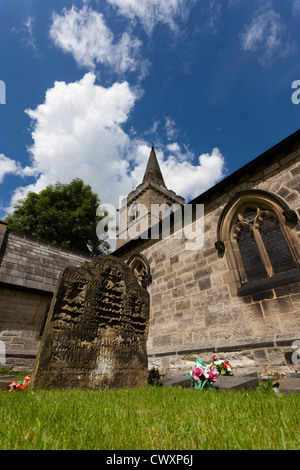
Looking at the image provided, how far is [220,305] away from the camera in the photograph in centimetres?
574

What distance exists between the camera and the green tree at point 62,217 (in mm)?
19469

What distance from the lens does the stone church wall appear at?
4.64m

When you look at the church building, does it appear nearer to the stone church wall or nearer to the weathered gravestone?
the stone church wall

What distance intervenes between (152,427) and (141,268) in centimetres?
789

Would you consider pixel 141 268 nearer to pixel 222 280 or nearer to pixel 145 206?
pixel 222 280

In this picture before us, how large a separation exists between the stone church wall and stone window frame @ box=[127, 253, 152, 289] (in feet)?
0.81

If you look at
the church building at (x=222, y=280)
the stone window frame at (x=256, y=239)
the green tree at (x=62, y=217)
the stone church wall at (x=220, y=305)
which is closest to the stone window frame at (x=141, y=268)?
the church building at (x=222, y=280)

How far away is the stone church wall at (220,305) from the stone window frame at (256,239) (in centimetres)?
11

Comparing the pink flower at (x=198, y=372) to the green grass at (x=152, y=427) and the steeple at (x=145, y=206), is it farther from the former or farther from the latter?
the steeple at (x=145, y=206)

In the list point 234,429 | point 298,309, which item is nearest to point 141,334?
point 298,309

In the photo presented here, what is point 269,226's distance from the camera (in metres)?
5.63

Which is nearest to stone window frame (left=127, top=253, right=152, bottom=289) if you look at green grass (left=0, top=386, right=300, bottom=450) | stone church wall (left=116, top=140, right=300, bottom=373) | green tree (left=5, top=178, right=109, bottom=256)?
stone church wall (left=116, top=140, right=300, bottom=373)

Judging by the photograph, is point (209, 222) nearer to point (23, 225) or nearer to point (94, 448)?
point (94, 448)
